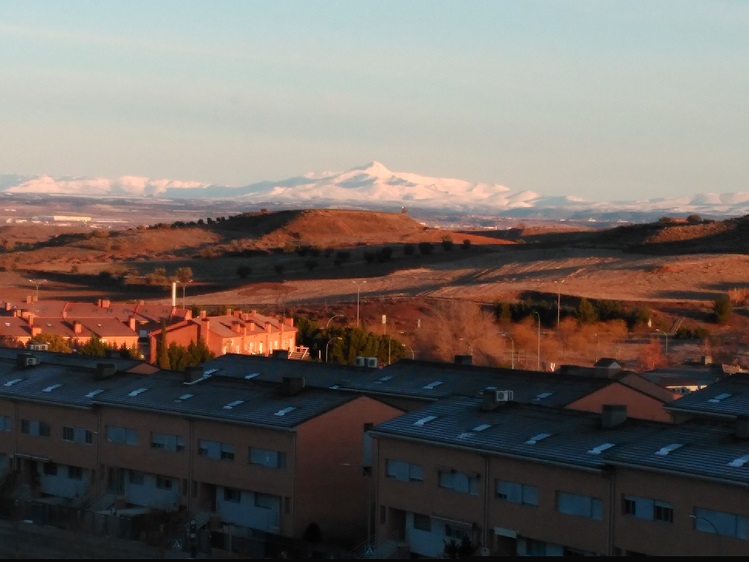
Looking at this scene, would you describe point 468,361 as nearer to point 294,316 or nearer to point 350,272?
point 294,316

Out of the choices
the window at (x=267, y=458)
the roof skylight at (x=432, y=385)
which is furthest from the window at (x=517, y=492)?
the roof skylight at (x=432, y=385)

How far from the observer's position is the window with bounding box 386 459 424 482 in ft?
84.0

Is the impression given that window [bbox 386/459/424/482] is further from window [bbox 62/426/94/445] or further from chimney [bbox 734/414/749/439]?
window [bbox 62/426/94/445]

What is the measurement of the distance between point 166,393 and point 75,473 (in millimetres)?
3034

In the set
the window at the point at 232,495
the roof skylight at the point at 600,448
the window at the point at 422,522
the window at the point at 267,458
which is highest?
the roof skylight at the point at 600,448

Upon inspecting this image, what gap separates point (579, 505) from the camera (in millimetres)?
22875

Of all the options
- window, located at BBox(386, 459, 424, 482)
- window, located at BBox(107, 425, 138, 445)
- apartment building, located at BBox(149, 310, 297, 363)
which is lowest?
apartment building, located at BBox(149, 310, 297, 363)

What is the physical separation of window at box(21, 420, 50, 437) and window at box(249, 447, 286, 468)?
7025mm

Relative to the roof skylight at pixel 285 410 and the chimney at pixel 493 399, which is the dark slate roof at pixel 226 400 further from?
the chimney at pixel 493 399

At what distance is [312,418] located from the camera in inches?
1097

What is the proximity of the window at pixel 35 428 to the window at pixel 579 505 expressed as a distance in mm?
14581

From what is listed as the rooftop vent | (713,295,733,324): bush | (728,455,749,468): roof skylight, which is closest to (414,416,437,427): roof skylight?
(728,455,749,468): roof skylight

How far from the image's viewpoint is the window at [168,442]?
3014 cm

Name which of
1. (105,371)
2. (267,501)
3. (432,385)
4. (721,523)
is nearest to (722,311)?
(432,385)
